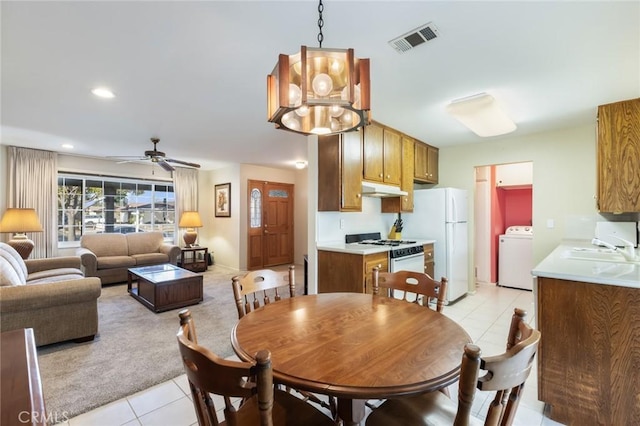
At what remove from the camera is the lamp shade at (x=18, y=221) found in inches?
163

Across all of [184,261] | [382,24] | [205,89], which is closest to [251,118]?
[205,89]

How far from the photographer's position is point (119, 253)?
5430 millimetres

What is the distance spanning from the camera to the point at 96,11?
1.60 meters

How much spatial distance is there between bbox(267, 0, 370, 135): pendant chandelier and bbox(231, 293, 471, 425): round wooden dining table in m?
0.94

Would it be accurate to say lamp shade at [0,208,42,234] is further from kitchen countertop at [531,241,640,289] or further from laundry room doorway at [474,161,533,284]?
laundry room doorway at [474,161,533,284]

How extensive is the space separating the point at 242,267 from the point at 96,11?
205 inches

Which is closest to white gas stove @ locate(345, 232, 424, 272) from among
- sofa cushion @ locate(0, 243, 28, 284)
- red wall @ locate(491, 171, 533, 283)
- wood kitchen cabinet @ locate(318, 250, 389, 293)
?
wood kitchen cabinet @ locate(318, 250, 389, 293)

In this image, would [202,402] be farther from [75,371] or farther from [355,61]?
[75,371]

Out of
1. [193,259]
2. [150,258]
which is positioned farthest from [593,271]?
[193,259]

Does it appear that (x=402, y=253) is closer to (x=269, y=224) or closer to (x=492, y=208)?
(x=492, y=208)

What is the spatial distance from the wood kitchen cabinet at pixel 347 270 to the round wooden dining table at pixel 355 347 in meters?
1.27

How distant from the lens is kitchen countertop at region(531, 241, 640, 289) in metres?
1.66

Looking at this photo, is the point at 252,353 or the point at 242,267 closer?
the point at 252,353

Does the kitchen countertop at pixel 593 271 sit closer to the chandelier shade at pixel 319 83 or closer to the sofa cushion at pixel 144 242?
the chandelier shade at pixel 319 83
